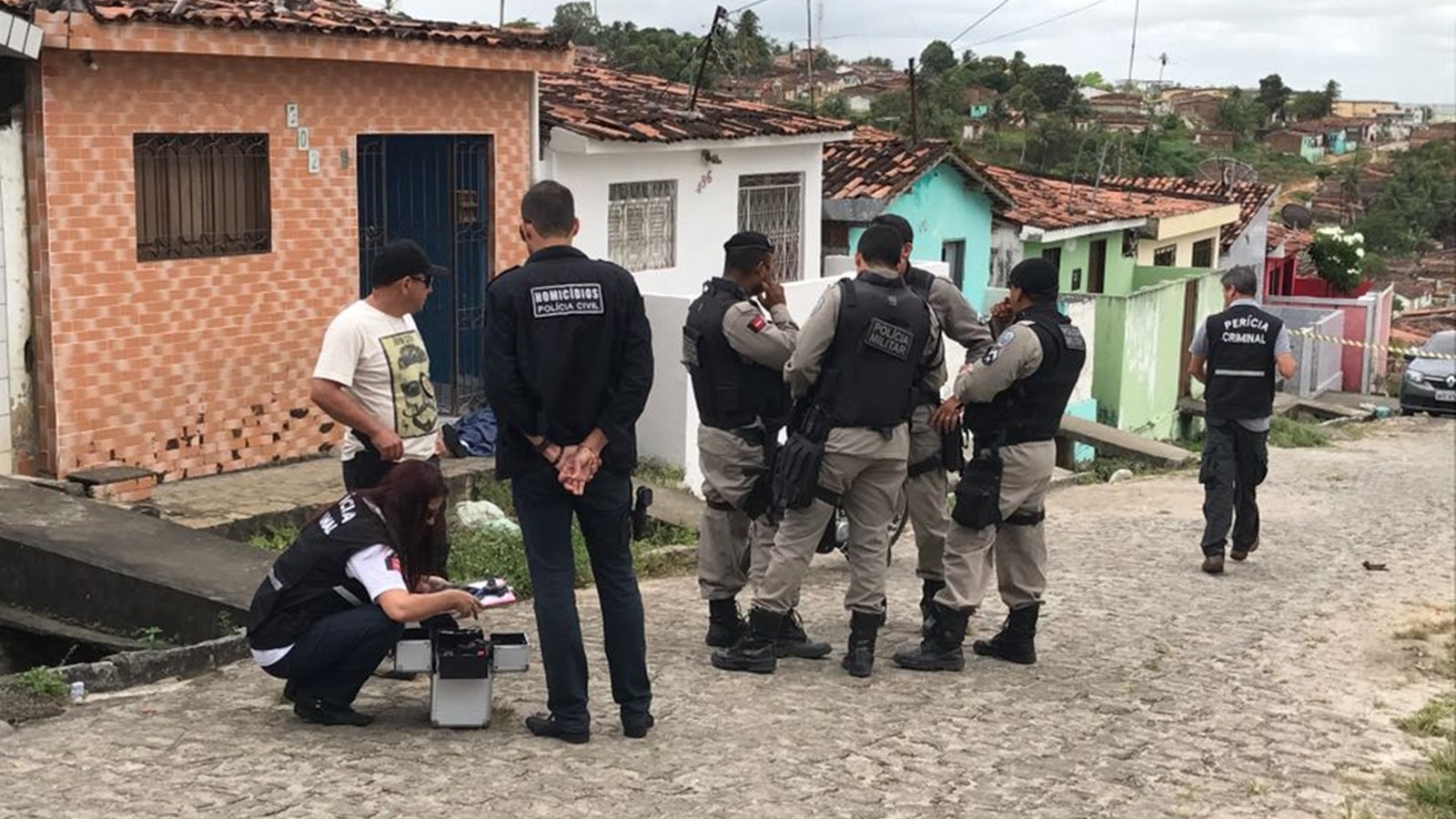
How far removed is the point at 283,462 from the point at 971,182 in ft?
37.3

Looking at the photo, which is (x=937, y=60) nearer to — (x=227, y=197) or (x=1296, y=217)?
(x=1296, y=217)

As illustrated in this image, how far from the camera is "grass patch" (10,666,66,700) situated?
6062mm

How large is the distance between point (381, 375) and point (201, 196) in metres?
4.62

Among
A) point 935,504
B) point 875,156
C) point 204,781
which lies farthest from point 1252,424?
point 875,156

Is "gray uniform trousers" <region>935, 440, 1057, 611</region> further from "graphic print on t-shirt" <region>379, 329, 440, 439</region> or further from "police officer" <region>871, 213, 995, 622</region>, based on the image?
"graphic print on t-shirt" <region>379, 329, 440, 439</region>

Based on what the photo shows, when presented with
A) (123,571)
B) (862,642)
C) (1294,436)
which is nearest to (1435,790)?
(862,642)

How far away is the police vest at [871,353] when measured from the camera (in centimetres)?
661

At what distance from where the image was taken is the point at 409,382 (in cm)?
631

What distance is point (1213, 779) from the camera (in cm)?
608

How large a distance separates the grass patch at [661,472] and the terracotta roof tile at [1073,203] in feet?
30.6

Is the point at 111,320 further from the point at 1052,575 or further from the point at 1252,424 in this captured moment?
the point at 1252,424

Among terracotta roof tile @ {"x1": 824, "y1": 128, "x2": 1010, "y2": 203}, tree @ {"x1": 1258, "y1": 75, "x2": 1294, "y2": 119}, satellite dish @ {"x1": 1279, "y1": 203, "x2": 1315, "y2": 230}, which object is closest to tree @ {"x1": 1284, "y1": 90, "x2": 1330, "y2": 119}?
tree @ {"x1": 1258, "y1": 75, "x2": 1294, "y2": 119}

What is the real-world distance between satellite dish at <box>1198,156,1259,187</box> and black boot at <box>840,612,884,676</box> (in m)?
26.6

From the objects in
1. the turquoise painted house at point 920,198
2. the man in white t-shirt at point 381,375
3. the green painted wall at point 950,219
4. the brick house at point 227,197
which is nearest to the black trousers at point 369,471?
the man in white t-shirt at point 381,375
